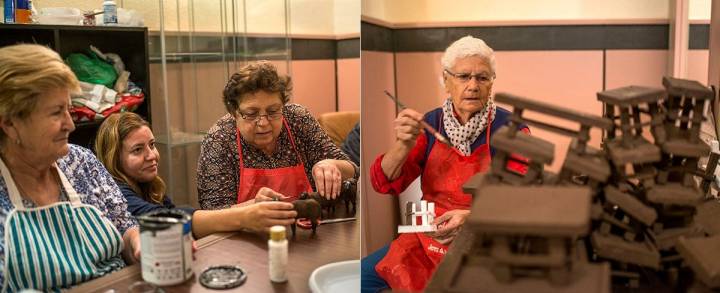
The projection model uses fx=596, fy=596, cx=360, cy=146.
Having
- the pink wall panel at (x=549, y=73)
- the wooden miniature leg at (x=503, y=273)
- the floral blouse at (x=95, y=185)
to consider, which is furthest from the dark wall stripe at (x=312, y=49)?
the wooden miniature leg at (x=503, y=273)

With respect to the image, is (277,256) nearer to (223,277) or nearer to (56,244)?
(223,277)

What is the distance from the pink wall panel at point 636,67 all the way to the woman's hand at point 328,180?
0.62 m

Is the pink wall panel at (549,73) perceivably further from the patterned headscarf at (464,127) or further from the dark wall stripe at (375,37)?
the dark wall stripe at (375,37)

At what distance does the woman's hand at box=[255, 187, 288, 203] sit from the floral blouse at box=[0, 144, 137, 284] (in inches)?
10.9

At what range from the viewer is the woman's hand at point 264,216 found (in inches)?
49.5

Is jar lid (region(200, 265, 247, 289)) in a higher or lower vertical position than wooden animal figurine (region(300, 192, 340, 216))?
lower

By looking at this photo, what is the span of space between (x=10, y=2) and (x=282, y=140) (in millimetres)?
620

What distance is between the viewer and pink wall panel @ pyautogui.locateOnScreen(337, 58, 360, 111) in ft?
4.35

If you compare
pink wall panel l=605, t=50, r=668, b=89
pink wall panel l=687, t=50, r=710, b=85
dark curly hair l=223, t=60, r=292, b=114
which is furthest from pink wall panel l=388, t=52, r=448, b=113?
pink wall panel l=687, t=50, r=710, b=85

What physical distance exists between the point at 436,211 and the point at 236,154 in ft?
1.61

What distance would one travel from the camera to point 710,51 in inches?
54.4

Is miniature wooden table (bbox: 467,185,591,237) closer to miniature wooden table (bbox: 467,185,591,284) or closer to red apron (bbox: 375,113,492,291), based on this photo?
miniature wooden table (bbox: 467,185,591,284)

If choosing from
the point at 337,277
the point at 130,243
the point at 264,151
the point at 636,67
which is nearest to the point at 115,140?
the point at 130,243

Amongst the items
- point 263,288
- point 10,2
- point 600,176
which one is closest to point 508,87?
point 600,176
